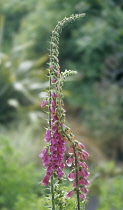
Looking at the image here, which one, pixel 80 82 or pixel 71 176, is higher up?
pixel 80 82

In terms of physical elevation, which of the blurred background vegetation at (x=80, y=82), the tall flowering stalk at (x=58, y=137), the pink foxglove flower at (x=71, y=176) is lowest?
the pink foxglove flower at (x=71, y=176)

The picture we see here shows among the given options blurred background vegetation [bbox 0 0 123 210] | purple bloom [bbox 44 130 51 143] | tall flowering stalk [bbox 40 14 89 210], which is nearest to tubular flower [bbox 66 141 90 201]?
tall flowering stalk [bbox 40 14 89 210]

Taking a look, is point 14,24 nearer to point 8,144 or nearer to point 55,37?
point 8,144

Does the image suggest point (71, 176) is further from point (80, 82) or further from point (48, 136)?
point (80, 82)

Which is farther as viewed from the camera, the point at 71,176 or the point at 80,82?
the point at 80,82

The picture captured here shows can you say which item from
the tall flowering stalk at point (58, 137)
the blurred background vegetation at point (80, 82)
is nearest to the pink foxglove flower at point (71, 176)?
the tall flowering stalk at point (58, 137)

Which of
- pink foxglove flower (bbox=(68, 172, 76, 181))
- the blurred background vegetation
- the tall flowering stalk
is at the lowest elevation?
pink foxglove flower (bbox=(68, 172, 76, 181))

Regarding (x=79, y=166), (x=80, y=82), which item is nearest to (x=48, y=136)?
(x=79, y=166)

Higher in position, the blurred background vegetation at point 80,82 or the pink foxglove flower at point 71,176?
the blurred background vegetation at point 80,82

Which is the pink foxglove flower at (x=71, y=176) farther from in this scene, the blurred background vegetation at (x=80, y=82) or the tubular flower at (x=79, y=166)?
the blurred background vegetation at (x=80, y=82)

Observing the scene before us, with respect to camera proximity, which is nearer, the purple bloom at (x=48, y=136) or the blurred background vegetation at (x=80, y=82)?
the purple bloom at (x=48, y=136)

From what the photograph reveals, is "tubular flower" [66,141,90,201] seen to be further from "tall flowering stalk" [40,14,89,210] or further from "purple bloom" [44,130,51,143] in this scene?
"purple bloom" [44,130,51,143]
